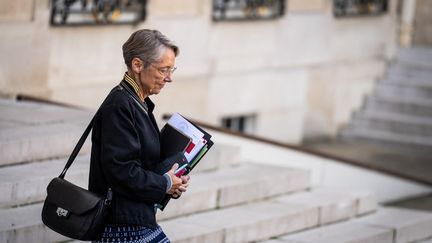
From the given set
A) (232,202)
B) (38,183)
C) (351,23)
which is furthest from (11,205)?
(351,23)

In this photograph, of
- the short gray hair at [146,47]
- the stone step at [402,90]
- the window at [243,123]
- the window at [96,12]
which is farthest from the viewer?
the stone step at [402,90]

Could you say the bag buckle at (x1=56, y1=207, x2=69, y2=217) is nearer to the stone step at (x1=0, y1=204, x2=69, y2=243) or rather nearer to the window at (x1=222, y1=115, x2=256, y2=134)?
the stone step at (x1=0, y1=204, x2=69, y2=243)

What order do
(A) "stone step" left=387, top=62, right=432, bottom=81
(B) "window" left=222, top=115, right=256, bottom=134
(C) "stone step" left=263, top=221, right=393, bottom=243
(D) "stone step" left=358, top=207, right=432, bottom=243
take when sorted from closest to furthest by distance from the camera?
1. (C) "stone step" left=263, top=221, right=393, bottom=243
2. (D) "stone step" left=358, top=207, right=432, bottom=243
3. (B) "window" left=222, top=115, right=256, bottom=134
4. (A) "stone step" left=387, top=62, right=432, bottom=81

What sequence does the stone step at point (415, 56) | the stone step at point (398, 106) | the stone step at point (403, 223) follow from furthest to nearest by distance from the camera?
1. the stone step at point (415, 56)
2. the stone step at point (398, 106)
3. the stone step at point (403, 223)

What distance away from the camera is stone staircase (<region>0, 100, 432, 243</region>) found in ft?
26.1

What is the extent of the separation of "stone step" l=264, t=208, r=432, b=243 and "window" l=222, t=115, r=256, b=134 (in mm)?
3960

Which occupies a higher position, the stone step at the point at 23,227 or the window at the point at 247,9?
the window at the point at 247,9

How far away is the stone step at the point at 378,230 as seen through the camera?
30.2 feet

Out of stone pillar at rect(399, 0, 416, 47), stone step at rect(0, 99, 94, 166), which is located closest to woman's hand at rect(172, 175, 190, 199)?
stone step at rect(0, 99, 94, 166)

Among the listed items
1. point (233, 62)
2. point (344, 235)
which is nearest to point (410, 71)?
point (233, 62)

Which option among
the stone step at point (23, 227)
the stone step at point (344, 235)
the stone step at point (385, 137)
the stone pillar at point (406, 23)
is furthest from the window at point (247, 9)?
the stone step at point (23, 227)

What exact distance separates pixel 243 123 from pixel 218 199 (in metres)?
5.48

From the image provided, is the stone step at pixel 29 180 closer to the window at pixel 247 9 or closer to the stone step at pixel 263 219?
the stone step at pixel 263 219

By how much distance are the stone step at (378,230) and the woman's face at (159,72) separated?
335 cm
